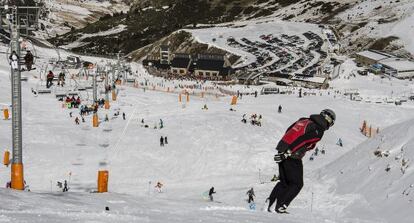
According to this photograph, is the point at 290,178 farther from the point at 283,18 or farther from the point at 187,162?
the point at 283,18

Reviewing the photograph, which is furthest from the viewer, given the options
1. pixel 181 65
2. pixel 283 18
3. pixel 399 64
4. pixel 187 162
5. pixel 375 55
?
pixel 283 18

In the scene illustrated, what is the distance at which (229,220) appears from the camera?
34.6 ft

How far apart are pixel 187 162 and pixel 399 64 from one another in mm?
67497

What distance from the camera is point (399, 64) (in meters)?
92.1

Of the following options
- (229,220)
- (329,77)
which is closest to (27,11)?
(229,220)

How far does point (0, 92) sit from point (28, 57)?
40.0 meters

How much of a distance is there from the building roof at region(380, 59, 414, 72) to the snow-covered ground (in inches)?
1335

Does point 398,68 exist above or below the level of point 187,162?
above

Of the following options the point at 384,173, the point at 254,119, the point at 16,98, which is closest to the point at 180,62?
the point at 254,119

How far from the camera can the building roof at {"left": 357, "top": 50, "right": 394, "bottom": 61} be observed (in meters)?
96.9

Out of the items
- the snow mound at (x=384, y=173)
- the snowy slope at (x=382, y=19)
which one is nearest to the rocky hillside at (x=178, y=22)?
the snowy slope at (x=382, y=19)

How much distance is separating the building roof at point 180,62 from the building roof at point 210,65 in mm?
3588

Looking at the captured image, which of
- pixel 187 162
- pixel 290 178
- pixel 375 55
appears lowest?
pixel 187 162

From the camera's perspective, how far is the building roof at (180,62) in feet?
381
